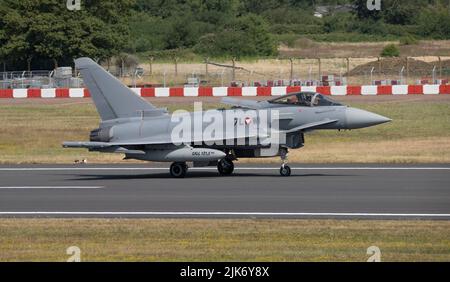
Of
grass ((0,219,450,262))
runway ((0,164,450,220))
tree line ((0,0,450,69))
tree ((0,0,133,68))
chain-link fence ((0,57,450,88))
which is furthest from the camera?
tree line ((0,0,450,69))

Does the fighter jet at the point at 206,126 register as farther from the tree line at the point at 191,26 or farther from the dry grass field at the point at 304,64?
the tree line at the point at 191,26

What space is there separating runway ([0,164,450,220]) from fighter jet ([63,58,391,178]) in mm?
656

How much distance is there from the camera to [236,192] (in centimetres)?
2186

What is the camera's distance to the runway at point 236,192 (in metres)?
19.0

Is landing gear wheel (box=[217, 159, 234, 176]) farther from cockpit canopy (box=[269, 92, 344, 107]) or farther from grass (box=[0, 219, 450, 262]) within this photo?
grass (box=[0, 219, 450, 262])

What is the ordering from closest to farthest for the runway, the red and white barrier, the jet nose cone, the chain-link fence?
the runway < the jet nose cone < the red and white barrier < the chain-link fence

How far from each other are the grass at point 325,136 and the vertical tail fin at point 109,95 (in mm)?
5860

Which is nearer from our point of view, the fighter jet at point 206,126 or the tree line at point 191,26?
the fighter jet at point 206,126

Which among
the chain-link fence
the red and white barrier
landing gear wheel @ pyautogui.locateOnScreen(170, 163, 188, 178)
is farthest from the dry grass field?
landing gear wheel @ pyautogui.locateOnScreen(170, 163, 188, 178)

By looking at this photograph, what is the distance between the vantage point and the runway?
18953 millimetres

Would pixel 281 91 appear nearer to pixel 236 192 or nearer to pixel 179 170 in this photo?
pixel 179 170

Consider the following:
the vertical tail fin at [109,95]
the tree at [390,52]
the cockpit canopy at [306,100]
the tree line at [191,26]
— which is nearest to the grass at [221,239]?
the vertical tail fin at [109,95]

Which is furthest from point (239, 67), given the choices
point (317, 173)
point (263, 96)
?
point (317, 173)

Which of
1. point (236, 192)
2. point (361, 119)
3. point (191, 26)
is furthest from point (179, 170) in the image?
point (191, 26)
